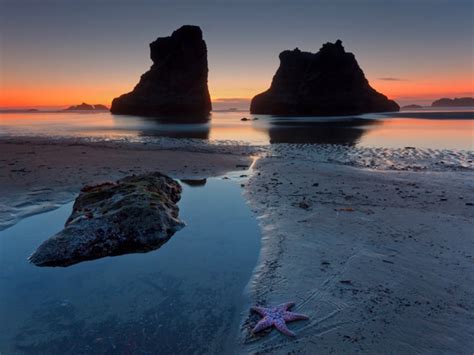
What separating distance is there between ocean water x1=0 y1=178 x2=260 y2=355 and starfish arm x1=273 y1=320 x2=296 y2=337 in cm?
52

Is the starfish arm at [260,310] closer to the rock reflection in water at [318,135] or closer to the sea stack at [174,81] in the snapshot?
the rock reflection in water at [318,135]

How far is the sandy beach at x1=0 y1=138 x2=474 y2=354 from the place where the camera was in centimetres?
409

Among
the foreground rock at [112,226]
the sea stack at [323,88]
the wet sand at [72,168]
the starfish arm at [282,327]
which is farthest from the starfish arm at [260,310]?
the sea stack at [323,88]

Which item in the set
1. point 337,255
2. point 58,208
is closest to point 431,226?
point 337,255

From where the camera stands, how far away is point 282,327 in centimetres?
402

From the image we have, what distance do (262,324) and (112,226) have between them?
3.77m

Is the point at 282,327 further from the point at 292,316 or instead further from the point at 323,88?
the point at 323,88

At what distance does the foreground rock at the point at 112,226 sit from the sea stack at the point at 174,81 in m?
101

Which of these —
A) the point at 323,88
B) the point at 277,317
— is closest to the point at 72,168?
the point at 277,317

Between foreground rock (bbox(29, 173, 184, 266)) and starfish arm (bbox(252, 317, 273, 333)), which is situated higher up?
foreground rock (bbox(29, 173, 184, 266))

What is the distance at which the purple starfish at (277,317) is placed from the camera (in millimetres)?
4012

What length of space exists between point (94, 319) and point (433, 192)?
9.67m

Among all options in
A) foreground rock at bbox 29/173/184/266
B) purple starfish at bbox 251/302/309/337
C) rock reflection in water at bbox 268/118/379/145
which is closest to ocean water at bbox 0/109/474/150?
rock reflection in water at bbox 268/118/379/145

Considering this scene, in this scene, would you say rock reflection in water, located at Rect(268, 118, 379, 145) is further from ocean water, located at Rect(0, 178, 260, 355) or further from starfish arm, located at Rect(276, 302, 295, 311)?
starfish arm, located at Rect(276, 302, 295, 311)
